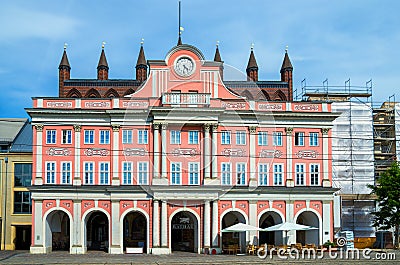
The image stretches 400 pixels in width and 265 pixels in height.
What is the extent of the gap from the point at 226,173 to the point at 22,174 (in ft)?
70.1

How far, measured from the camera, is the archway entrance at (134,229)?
204ft

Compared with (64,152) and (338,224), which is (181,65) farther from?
(338,224)

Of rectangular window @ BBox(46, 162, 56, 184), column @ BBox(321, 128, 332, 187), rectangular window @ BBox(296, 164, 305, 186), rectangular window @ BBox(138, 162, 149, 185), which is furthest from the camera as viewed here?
column @ BBox(321, 128, 332, 187)

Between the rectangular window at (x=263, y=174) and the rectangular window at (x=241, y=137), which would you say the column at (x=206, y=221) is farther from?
the rectangular window at (x=241, y=137)

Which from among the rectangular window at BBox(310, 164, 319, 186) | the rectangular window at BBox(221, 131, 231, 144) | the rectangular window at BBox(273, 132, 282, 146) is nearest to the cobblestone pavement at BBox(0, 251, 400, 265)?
the rectangular window at BBox(221, 131, 231, 144)

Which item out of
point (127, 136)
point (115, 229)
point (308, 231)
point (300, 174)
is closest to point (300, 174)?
point (300, 174)

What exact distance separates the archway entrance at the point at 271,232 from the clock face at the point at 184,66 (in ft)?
50.1

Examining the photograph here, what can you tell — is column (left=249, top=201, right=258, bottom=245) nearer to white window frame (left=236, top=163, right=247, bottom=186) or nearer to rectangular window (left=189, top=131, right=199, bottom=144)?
white window frame (left=236, top=163, right=247, bottom=186)

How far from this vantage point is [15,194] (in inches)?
2571

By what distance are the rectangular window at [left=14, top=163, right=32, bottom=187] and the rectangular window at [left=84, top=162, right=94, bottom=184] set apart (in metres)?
9.50

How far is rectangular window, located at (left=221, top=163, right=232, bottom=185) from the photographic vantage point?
59178 mm

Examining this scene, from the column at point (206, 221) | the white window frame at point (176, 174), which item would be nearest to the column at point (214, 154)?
the column at point (206, 221)

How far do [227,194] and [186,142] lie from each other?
605cm

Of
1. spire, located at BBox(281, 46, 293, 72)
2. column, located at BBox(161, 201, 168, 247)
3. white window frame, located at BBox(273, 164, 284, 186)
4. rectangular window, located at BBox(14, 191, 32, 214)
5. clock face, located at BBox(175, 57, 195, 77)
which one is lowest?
column, located at BBox(161, 201, 168, 247)
